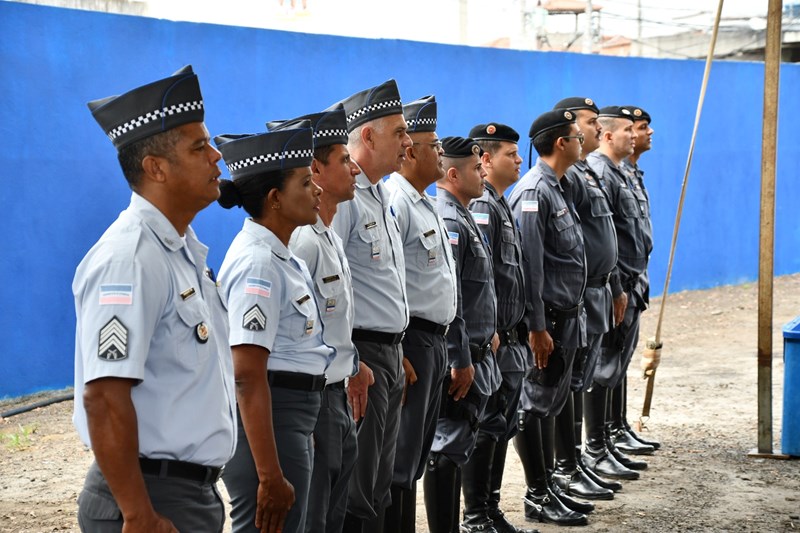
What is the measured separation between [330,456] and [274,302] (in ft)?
1.85

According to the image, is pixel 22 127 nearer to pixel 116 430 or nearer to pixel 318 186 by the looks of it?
pixel 318 186

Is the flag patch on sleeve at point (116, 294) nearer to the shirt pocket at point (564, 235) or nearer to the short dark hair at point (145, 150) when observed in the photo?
the short dark hair at point (145, 150)

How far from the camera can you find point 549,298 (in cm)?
559

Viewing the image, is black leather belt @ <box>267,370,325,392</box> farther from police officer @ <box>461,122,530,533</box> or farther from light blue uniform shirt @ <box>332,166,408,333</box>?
police officer @ <box>461,122,530,533</box>

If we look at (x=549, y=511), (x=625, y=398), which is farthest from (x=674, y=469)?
(x=549, y=511)

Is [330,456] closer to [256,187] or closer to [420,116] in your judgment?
[256,187]

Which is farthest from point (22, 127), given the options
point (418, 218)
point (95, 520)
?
point (95, 520)

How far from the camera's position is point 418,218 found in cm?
435

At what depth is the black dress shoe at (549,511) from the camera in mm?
5273

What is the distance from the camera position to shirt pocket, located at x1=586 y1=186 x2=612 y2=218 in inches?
242

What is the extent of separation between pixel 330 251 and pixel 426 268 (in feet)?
2.83

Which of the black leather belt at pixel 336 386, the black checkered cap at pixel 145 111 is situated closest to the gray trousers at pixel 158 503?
the black checkered cap at pixel 145 111

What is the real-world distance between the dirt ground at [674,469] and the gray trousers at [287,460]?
218 cm

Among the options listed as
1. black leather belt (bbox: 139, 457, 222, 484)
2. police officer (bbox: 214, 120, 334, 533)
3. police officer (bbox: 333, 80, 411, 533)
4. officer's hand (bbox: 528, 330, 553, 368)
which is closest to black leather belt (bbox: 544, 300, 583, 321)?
officer's hand (bbox: 528, 330, 553, 368)
